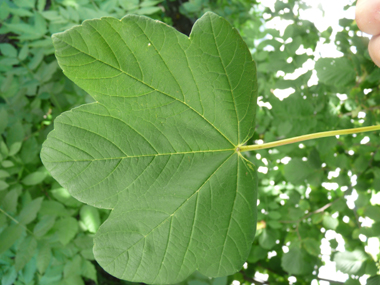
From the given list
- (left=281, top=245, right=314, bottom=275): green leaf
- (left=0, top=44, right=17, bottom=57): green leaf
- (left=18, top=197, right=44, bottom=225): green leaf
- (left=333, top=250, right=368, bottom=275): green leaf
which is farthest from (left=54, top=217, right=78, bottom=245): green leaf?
(left=333, top=250, right=368, bottom=275): green leaf

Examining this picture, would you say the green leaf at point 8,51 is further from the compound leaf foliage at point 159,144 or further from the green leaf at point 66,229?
the compound leaf foliage at point 159,144

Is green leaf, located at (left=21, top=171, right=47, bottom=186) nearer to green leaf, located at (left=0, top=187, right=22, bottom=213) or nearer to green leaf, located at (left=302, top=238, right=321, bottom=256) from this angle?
green leaf, located at (left=0, top=187, right=22, bottom=213)

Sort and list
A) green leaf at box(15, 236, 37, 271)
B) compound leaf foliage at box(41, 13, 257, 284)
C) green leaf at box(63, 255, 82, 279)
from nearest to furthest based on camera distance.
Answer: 1. compound leaf foliage at box(41, 13, 257, 284)
2. green leaf at box(15, 236, 37, 271)
3. green leaf at box(63, 255, 82, 279)

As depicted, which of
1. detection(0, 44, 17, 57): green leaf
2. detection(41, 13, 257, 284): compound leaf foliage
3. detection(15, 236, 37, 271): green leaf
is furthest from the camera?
detection(0, 44, 17, 57): green leaf

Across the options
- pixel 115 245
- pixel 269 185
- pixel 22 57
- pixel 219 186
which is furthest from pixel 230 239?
pixel 22 57

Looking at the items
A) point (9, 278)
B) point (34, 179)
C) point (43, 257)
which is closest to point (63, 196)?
point (34, 179)

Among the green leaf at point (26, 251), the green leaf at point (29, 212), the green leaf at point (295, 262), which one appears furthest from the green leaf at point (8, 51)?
the green leaf at point (295, 262)
